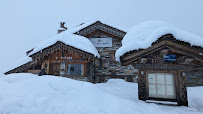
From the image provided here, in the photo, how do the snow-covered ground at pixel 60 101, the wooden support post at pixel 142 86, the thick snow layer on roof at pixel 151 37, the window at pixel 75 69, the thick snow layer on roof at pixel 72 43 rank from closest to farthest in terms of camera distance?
the snow-covered ground at pixel 60 101
the thick snow layer on roof at pixel 151 37
the wooden support post at pixel 142 86
the thick snow layer on roof at pixel 72 43
the window at pixel 75 69

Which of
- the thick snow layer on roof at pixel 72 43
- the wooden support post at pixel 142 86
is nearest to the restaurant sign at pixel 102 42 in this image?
the thick snow layer on roof at pixel 72 43

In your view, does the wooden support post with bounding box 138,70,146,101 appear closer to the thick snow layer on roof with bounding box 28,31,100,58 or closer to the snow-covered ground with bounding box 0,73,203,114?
the snow-covered ground with bounding box 0,73,203,114

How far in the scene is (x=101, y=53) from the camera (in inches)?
387

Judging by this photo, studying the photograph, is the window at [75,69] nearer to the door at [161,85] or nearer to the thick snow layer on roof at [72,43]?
the thick snow layer on roof at [72,43]

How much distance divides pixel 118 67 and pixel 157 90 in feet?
18.1

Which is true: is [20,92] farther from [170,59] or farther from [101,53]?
[101,53]

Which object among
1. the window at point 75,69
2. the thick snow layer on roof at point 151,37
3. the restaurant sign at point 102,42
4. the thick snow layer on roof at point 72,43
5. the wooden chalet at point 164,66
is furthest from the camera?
the restaurant sign at point 102,42

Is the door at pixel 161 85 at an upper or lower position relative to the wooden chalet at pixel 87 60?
lower

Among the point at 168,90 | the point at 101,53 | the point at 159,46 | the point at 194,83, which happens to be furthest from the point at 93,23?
the point at 194,83

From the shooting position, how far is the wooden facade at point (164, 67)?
3846mm

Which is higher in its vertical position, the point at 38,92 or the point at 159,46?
the point at 159,46

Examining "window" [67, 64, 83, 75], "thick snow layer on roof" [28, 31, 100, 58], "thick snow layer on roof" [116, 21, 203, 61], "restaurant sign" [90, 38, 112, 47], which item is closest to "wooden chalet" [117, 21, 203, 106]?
"thick snow layer on roof" [116, 21, 203, 61]

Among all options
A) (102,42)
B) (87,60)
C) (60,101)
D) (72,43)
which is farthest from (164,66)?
(102,42)

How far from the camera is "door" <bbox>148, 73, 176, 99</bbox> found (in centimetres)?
409
